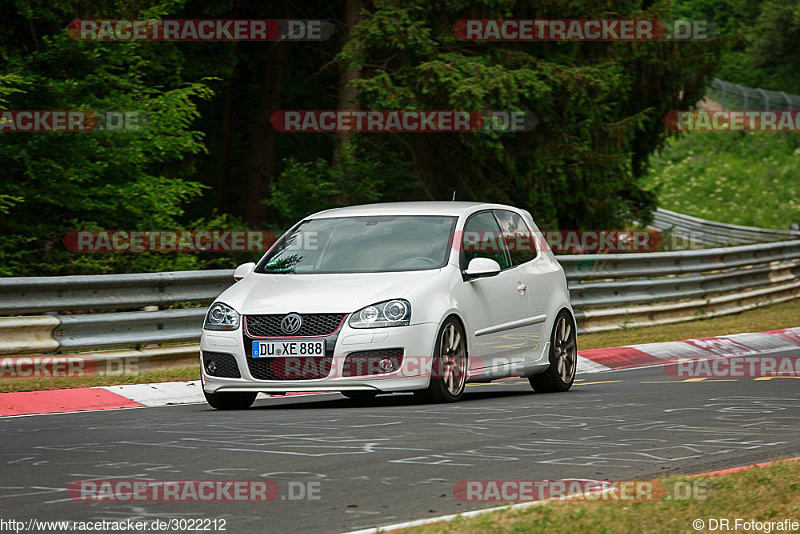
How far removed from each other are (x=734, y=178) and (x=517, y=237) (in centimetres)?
4828

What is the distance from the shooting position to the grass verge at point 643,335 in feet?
38.7

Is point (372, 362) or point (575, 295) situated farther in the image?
point (575, 295)

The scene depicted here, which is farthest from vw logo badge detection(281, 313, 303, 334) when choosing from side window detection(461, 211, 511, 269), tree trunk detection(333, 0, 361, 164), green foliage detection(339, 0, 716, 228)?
tree trunk detection(333, 0, 361, 164)

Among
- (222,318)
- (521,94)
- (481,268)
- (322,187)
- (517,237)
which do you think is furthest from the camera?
(521,94)

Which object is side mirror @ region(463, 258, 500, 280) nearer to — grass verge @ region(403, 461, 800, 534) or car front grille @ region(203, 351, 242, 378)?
car front grille @ region(203, 351, 242, 378)

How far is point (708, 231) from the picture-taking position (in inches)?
1991

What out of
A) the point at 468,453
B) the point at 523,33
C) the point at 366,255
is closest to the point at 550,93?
the point at 523,33

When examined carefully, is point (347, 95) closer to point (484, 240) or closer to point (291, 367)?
point (484, 240)

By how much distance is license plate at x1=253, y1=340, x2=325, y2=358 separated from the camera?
9992mm

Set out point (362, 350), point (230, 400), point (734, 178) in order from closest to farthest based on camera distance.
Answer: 1. point (362, 350)
2. point (230, 400)
3. point (734, 178)

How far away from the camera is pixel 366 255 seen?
11.1 m

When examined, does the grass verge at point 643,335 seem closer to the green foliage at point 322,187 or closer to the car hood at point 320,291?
the car hood at point 320,291

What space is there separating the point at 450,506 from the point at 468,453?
5.06 ft

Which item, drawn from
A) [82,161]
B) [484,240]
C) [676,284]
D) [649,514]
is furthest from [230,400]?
[676,284]
